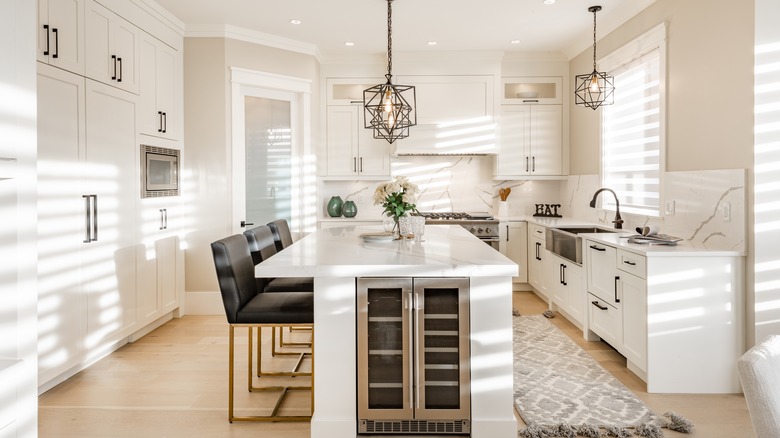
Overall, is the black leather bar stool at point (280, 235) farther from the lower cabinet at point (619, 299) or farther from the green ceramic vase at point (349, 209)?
the lower cabinet at point (619, 299)

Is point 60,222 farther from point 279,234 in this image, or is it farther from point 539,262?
point 539,262

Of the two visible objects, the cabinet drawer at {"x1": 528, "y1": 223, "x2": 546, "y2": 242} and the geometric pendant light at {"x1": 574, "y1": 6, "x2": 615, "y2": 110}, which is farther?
the cabinet drawer at {"x1": 528, "y1": 223, "x2": 546, "y2": 242}

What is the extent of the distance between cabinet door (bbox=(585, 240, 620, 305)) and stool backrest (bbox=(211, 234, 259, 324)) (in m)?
2.40

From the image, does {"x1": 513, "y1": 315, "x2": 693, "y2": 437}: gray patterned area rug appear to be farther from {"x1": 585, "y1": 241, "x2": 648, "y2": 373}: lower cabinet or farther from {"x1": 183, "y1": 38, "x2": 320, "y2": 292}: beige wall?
{"x1": 183, "y1": 38, "x2": 320, "y2": 292}: beige wall

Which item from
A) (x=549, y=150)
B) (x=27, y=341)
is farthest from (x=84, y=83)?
(x=549, y=150)

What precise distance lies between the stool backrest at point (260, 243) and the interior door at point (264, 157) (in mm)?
1676

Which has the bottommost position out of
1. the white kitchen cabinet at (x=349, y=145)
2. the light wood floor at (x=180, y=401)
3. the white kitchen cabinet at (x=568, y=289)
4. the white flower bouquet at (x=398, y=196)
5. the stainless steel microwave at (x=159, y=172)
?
the light wood floor at (x=180, y=401)

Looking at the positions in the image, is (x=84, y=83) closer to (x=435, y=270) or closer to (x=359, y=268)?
(x=359, y=268)

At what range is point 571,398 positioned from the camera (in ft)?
9.05

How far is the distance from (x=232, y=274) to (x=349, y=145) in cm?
345

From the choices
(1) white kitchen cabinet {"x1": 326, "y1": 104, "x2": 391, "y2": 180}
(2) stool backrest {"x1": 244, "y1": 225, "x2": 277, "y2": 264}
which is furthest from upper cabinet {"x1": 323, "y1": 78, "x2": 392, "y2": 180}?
(2) stool backrest {"x1": 244, "y1": 225, "x2": 277, "y2": 264}

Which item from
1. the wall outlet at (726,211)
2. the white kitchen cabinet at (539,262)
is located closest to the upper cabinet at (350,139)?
the white kitchen cabinet at (539,262)

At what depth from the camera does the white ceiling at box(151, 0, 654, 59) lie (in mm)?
4117

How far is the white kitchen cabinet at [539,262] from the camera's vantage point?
4828 millimetres
